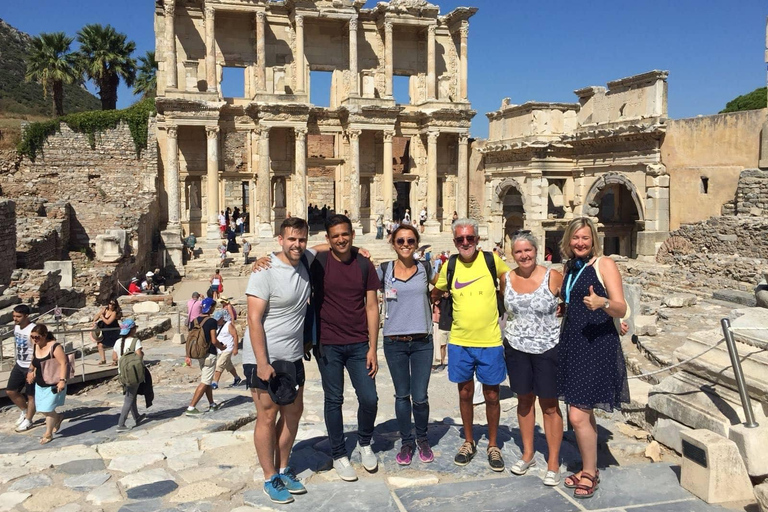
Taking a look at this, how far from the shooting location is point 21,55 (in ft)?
194

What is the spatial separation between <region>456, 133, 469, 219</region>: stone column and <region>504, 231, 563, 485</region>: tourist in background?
85.9ft

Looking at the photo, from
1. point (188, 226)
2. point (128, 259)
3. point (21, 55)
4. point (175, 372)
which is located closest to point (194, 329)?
point (175, 372)

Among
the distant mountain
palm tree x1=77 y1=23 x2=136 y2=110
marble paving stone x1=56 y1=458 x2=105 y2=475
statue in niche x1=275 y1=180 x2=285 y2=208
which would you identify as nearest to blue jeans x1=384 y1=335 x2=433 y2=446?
marble paving stone x1=56 y1=458 x2=105 y2=475

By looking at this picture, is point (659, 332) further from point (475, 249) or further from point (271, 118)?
point (271, 118)

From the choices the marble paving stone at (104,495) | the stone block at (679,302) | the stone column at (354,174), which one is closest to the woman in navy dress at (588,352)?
the marble paving stone at (104,495)

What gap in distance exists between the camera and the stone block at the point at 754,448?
443cm

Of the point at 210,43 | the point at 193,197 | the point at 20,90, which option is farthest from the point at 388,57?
the point at 20,90

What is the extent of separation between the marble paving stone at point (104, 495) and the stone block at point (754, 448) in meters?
4.22

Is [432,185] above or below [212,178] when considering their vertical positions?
below

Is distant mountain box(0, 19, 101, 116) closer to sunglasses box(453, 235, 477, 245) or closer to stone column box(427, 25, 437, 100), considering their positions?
stone column box(427, 25, 437, 100)

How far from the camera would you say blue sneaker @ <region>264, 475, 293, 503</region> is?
14.8ft

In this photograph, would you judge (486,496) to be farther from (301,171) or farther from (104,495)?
(301,171)

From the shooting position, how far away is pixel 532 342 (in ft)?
16.1

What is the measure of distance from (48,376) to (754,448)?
699 centimetres
